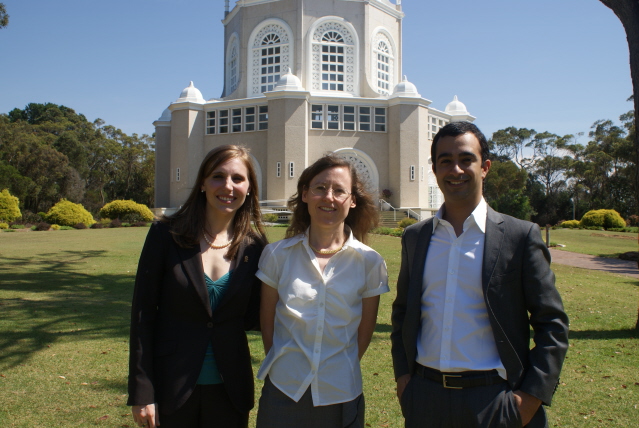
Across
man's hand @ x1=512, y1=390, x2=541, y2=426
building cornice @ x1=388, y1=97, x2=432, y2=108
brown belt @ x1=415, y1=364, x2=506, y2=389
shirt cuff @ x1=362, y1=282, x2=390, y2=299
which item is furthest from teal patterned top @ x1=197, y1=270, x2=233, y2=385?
building cornice @ x1=388, y1=97, x2=432, y2=108

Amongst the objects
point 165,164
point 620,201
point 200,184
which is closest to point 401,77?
point 165,164

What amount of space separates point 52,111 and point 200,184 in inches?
3193

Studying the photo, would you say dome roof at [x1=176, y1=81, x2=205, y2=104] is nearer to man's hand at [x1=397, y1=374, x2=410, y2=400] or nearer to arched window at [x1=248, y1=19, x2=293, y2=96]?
arched window at [x1=248, y1=19, x2=293, y2=96]

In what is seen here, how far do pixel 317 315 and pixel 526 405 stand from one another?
1073mm

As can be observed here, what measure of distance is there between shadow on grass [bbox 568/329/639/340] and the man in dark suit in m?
4.84

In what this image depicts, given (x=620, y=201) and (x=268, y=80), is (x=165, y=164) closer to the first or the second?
(x=268, y=80)

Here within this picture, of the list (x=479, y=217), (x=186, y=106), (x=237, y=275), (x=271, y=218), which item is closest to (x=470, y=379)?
(x=479, y=217)

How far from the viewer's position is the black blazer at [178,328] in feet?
8.56

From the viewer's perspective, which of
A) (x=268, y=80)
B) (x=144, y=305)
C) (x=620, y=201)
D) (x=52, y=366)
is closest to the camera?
(x=144, y=305)

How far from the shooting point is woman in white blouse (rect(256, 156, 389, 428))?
2.52 meters

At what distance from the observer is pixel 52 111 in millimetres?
72938

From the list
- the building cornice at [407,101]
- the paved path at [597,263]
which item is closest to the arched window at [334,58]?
the building cornice at [407,101]

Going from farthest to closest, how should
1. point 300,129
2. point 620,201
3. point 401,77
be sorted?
point 620,201 → point 401,77 → point 300,129

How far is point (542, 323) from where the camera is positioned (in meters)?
2.37
